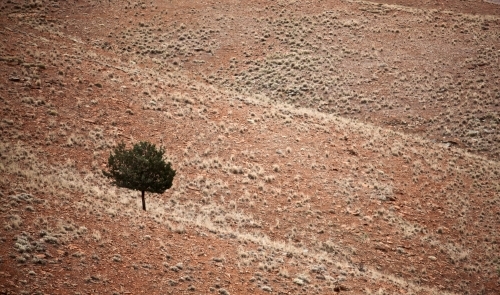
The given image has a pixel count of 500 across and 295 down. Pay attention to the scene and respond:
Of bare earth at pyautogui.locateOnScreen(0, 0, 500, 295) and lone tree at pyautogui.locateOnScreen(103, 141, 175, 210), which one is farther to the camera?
lone tree at pyautogui.locateOnScreen(103, 141, 175, 210)

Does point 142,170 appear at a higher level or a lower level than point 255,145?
lower

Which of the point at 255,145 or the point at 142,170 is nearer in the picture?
the point at 142,170

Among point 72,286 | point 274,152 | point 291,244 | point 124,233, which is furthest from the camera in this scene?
point 274,152

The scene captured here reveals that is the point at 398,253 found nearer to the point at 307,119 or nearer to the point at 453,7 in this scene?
the point at 307,119

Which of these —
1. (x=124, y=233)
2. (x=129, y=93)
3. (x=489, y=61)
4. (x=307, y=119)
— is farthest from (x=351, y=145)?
(x=489, y=61)

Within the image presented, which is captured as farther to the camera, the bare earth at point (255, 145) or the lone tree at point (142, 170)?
the lone tree at point (142, 170)
